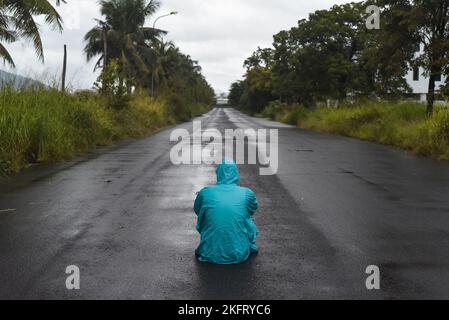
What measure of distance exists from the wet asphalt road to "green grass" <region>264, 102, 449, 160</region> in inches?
185

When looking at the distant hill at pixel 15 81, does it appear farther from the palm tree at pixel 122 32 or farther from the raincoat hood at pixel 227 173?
the palm tree at pixel 122 32

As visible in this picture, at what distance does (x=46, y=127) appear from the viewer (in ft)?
46.1

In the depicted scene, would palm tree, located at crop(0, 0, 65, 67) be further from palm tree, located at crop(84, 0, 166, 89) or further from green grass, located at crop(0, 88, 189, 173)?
palm tree, located at crop(84, 0, 166, 89)

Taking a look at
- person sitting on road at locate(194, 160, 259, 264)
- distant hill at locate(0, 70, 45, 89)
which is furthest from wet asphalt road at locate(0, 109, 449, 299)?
distant hill at locate(0, 70, 45, 89)

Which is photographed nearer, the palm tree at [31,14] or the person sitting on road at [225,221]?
the person sitting on road at [225,221]

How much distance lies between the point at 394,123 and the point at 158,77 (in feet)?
122

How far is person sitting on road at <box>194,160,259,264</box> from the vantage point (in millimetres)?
5148

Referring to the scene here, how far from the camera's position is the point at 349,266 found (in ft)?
17.0

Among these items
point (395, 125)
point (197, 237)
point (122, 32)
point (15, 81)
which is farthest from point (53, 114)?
point (122, 32)

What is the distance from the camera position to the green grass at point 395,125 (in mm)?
16391

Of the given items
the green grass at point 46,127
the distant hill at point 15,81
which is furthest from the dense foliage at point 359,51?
the distant hill at point 15,81

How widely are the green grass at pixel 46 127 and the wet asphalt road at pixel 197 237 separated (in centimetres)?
151
